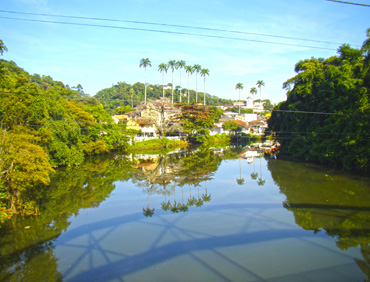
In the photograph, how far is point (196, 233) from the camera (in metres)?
10.8

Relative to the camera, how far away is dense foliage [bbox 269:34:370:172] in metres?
19.5

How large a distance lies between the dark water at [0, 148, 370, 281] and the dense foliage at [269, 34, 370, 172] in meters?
2.88

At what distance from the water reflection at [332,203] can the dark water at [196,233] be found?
0.05 meters

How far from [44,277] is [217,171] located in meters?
18.7

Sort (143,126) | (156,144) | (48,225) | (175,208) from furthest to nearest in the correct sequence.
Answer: (143,126) < (156,144) < (175,208) < (48,225)

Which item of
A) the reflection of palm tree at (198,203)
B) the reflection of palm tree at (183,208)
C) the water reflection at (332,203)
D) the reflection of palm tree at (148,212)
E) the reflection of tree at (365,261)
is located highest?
the water reflection at (332,203)

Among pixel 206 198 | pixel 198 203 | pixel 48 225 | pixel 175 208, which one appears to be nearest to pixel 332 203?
pixel 206 198

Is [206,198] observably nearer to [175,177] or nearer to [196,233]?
[196,233]

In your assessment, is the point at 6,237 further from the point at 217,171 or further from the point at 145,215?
the point at 217,171

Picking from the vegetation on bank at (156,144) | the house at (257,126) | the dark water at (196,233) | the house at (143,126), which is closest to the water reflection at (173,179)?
the dark water at (196,233)

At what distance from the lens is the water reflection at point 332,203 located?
10.3 metres

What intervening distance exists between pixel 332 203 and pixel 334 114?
1046 centimetres

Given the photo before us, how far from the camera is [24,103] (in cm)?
1703

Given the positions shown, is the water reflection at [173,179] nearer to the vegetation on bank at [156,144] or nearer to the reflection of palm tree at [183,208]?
the reflection of palm tree at [183,208]
